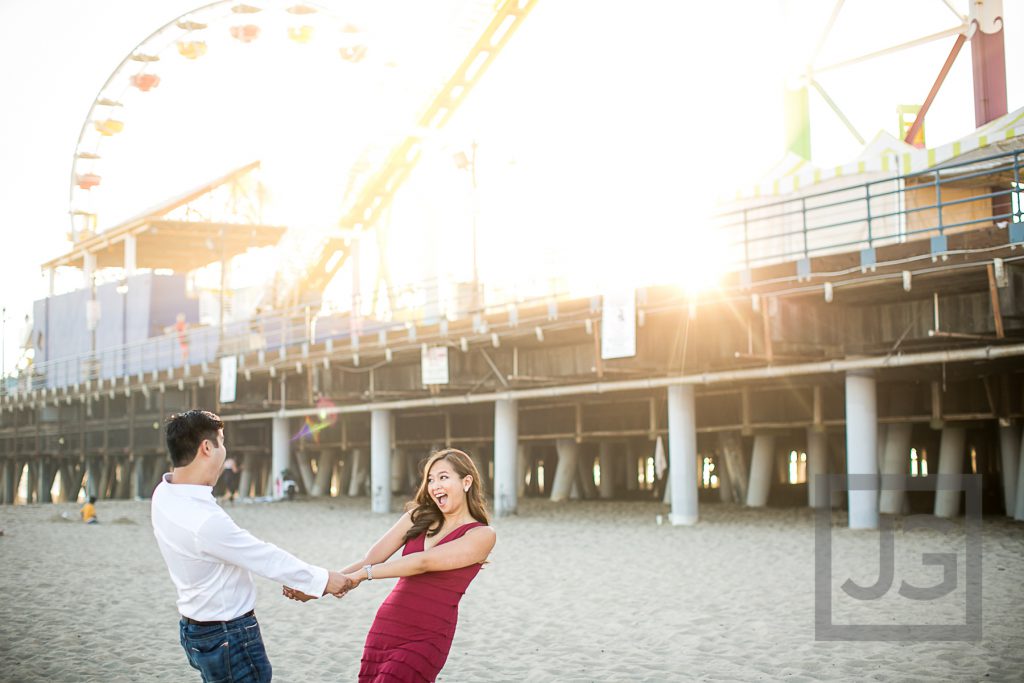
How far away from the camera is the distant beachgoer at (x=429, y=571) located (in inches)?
167

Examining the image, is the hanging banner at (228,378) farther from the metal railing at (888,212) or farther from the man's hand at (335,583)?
the man's hand at (335,583)

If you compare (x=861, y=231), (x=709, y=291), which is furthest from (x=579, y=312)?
(x=861, y=231)

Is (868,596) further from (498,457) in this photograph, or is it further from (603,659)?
(498,457)

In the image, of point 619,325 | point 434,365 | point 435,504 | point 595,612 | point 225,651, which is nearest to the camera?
point 225,651

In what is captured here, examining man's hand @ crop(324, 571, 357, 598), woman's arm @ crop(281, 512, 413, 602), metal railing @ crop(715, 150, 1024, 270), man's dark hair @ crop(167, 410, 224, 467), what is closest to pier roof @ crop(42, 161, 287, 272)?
metal railing @ crop(715, 150, 1024, 270)

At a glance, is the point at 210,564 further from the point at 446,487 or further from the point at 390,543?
the point at 446,487

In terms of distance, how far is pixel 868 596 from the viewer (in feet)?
38.3

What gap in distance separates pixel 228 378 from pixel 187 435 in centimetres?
2801

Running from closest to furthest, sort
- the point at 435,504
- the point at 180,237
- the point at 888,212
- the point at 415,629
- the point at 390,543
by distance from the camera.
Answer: the point at 415,629, the point at 435,504, the point at 390,543, the point at 888,212, the point at 180,237

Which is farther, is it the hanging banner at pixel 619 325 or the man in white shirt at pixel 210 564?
the hanging banner at pixel 619 325

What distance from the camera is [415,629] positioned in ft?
14.0

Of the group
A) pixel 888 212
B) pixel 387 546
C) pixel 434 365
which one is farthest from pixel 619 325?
pixel 387 546

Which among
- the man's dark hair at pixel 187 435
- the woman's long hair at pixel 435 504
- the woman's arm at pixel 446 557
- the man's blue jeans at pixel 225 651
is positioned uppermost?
the man's dark hair at pixel 187 435

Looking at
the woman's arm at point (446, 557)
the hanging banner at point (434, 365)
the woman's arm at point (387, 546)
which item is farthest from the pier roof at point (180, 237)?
the woman's arm at point (446, 557)
